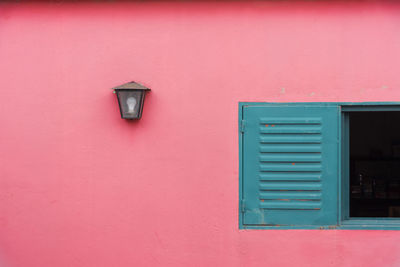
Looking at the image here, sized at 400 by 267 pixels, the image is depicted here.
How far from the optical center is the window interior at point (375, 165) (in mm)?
4980

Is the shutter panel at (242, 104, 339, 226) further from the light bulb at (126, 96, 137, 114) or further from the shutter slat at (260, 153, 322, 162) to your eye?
the light bulb at (126, 96, 137, 114)

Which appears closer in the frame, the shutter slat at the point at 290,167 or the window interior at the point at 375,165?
the shutter slat at the point at 290,167

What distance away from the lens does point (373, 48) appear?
323 cm

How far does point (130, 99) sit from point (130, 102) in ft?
0.09

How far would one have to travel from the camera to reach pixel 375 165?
5.27m

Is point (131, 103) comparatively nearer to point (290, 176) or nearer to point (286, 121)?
point (286, 121)

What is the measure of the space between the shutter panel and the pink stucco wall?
0.41 feet

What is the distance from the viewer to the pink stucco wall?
3.24 meters

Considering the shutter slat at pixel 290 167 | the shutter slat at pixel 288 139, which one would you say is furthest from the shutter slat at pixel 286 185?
the shutter slat at pixel 288 139

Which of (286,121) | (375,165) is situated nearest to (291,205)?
(286,121)

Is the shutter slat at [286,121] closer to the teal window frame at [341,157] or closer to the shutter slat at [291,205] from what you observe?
the teal window frame at [341,157]

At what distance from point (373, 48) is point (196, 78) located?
5.66ft

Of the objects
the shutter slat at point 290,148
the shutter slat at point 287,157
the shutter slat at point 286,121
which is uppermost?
the shutter slat at point 286,121

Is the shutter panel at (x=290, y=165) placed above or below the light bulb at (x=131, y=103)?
below
